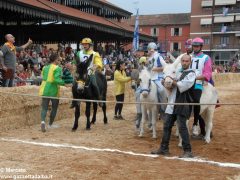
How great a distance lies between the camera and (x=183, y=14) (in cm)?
8731

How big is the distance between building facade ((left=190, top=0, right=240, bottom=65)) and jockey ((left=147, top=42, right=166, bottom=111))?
64304 mm

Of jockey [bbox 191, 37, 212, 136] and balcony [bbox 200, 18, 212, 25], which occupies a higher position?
balcony [bbox 200, 18, 212, 25]

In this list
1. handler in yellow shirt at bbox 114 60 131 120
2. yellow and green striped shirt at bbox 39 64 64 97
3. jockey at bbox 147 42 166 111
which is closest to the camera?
jockey at bbox 147 42 166 111

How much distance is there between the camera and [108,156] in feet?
25.7

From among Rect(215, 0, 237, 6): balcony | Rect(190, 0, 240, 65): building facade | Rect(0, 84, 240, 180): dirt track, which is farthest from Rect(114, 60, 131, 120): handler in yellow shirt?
Rect(215, 0, 237, 6): balcony

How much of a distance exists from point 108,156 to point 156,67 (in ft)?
9.82

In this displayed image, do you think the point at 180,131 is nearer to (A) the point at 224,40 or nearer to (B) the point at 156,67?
(B) the point at 156,67

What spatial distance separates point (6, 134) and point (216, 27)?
2754 inches

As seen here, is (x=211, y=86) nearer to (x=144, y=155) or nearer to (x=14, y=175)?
(x=144, y=155)

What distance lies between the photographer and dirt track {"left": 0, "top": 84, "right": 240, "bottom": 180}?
6746 mm

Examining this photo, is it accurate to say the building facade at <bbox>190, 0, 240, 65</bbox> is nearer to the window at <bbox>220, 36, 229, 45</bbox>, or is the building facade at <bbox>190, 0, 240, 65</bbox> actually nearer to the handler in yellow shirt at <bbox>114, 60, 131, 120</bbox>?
the window at <bbox>220, 36, 229, 45</bbox>

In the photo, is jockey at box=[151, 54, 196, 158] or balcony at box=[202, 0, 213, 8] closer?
jockey at box=[151, 54, 196, 158]

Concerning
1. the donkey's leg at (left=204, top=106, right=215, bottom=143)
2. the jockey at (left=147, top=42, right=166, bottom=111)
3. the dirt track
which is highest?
the jockey at (left=147, top=42, right=166, bottom=111)

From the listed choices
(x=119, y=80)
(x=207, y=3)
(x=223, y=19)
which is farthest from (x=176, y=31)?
(x=119, y=80)
